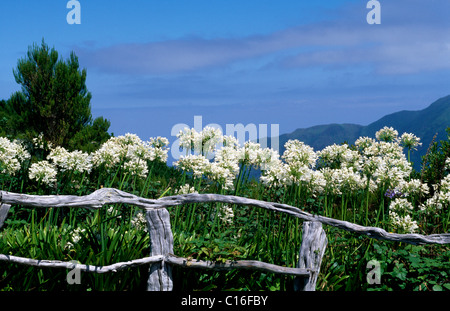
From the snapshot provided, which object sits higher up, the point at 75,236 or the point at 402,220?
the point at 402,220

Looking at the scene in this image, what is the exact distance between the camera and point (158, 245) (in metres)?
4.98

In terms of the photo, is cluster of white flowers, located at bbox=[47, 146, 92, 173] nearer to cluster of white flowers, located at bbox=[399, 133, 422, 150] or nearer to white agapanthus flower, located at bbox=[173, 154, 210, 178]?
white agapanthus flower, located at bbox=[173, 154, 210, 178]

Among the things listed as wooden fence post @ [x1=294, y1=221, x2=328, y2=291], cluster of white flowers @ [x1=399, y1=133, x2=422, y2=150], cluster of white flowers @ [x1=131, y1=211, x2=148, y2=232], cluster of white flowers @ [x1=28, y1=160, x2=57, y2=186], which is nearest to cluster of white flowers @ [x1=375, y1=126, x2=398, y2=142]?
cluster of white flowers @ [x1=399, y1=133, x2=422, y2=150]

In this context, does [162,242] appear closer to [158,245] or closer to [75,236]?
[158,245]

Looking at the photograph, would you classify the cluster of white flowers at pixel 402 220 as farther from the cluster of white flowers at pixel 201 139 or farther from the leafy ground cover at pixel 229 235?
the cluster of white flowers at pixel 201 139

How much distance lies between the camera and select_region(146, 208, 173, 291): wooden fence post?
4.97m

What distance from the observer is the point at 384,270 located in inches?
216

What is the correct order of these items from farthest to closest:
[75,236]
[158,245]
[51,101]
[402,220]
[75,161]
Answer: [51,101], [75,161], [402,220], [75,236], [158,245]

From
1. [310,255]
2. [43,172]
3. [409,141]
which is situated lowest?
[310,255]

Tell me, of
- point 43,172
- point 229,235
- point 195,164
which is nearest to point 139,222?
point 195,164

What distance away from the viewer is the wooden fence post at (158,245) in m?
4.97
